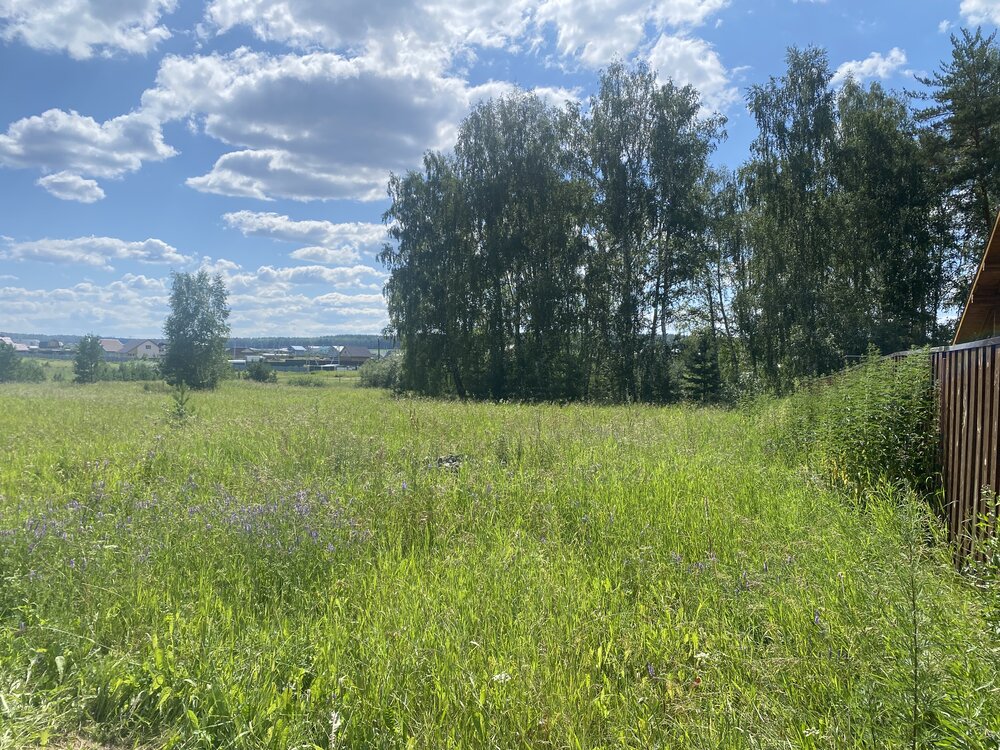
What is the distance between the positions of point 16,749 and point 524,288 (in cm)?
2833

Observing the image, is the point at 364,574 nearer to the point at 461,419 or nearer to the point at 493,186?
the point at 461,419

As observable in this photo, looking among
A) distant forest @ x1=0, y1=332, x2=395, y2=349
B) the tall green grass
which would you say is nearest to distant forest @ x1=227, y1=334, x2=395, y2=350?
distant forest @ x1=0, y1=332, x2=395, y2=349

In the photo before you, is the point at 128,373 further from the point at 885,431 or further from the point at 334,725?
the point at 885,431

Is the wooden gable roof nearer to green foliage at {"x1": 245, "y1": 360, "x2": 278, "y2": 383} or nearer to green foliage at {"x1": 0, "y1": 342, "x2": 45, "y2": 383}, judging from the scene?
green foliage at {"x1": 245, "y1": 360, "x2": 278, "y2": 383}

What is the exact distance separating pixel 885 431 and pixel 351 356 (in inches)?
4941

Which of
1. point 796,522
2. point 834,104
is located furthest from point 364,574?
point 834,104

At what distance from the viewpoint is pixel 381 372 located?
41.2 meters

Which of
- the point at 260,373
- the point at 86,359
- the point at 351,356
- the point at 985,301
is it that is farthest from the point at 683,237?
the point at 351,356

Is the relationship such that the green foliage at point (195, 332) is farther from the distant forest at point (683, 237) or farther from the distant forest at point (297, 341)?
the distant forest at point (297, 341)

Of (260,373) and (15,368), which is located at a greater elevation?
(15,368)

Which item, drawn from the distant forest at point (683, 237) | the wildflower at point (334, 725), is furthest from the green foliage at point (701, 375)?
the wildflower at point (334, 725)

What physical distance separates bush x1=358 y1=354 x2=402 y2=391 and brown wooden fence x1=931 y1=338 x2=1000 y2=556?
1343 inches

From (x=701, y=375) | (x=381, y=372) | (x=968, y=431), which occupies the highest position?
(x=968, y=431)

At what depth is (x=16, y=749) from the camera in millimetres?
2199
